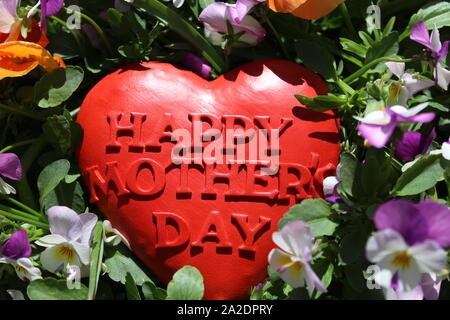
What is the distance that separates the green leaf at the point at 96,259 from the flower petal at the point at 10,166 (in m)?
0.14

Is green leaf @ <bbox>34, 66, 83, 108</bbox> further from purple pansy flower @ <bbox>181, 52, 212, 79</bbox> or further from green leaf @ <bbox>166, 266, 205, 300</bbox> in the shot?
green leaf @ <bbox>166, 266, 205, 300</bbox>

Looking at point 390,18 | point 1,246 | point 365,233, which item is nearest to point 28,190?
point 1,246

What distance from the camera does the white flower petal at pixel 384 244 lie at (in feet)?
2.32

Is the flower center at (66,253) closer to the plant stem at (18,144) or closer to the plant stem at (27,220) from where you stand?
the plant stem at (27,220)

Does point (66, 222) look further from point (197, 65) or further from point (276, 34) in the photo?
point (276, 34)

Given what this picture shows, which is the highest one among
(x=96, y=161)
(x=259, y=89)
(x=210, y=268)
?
(x=259, y=89)

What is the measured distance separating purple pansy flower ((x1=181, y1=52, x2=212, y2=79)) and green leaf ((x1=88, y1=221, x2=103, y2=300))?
0.28 metres

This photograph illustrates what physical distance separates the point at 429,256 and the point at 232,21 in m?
0.44

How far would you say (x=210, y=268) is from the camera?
0.93 metres

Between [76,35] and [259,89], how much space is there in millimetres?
302

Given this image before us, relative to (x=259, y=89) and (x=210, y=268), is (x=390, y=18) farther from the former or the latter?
(x=210, y=268)

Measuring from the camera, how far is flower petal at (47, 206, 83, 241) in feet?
2.97

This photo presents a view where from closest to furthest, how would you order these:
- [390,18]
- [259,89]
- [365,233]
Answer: [365,233] < [259,89] < [390,18]

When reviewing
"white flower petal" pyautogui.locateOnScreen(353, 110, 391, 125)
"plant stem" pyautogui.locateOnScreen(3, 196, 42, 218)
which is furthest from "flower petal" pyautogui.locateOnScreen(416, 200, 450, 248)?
"plant stem" pyautogui.locateOnScreen(3, 196, 42, 218)
